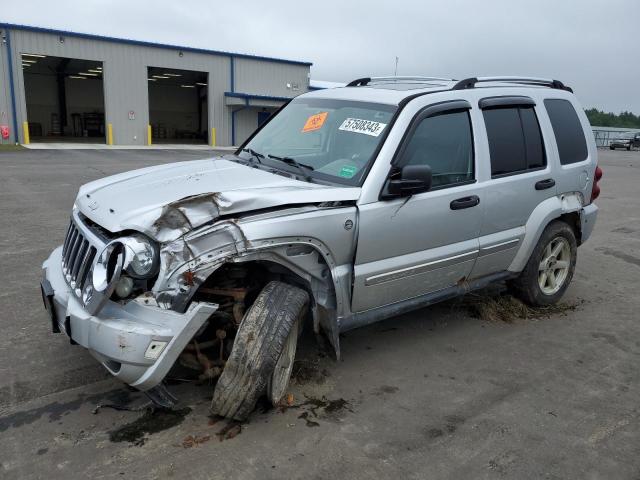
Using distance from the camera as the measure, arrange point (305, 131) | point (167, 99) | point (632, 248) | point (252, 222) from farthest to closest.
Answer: point (167, 99) → point (632, 248) → point (305, 131) → point (252, 222)

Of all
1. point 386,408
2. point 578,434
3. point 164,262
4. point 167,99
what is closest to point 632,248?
point 578,434

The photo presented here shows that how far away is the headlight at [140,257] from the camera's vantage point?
2795mm

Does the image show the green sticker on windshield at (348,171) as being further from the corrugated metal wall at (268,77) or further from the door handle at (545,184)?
the corrugated metal wall at (268,77)

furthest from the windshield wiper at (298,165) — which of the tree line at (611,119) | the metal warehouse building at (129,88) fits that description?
the tree line at (611,119)

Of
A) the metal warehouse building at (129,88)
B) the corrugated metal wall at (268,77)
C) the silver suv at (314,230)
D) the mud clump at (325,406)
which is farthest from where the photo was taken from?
the corrugated metal wall at (268,77)

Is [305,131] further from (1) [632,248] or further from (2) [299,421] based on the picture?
(1) [632,248]

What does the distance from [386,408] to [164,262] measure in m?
1.63

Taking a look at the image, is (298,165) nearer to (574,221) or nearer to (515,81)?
(515,81)

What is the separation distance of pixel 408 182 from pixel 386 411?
4.73 ft

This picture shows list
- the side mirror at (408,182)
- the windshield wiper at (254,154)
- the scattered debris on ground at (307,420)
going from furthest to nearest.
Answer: the windshield wiper at (254,154) < the side mirror at (408,182) < the scattered debris on ground at (307,420)

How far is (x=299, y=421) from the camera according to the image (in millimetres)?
3186

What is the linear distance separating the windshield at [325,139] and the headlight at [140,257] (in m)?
1.23

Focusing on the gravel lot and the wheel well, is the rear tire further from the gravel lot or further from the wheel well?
the gravel lot

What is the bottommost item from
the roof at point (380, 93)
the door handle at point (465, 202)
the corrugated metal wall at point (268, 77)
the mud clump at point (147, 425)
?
the mud clump at point (147, 425)
